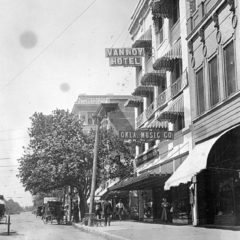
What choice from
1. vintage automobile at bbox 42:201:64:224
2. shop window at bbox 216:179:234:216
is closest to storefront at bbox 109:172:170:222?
shop window at bbox 216:179:234:216

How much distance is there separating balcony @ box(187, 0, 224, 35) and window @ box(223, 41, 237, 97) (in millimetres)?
1935

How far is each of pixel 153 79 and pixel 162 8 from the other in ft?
14.8

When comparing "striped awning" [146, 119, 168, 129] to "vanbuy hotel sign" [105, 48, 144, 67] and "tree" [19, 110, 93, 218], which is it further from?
"tree" [19, 110, 93, 218]

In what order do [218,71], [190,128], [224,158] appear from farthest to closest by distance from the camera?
1. [190,128]
2. [218,71]
3. [224,158]

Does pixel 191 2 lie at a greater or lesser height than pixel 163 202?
greater

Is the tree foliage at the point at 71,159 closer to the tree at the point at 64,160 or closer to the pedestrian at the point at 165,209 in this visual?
the tree at the point at 64,160

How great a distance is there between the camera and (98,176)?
4047cm

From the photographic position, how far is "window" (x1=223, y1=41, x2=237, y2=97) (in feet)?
60.8

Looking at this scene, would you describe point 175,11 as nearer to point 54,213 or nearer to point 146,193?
point 146,193

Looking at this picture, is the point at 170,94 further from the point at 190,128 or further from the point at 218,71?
the point at 218,71

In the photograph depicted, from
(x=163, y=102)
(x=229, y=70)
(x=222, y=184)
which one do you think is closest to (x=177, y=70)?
(x=163, y=102)

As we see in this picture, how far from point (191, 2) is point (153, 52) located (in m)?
8.48

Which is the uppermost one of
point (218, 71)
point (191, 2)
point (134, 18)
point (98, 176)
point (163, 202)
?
point (134, 18)

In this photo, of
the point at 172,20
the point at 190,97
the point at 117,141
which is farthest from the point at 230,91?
the point at 117,141
